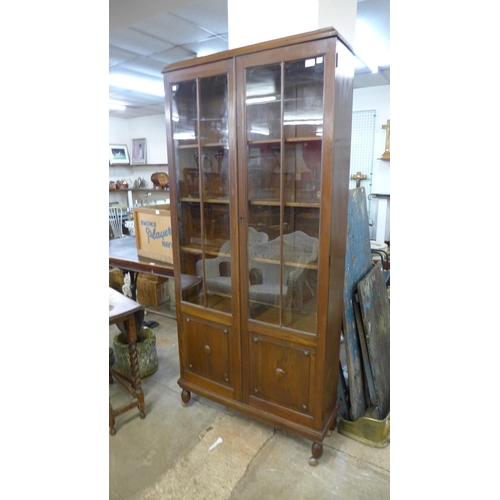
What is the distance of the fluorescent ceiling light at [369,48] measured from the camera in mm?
3002

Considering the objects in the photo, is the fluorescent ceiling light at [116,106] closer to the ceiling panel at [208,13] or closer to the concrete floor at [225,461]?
the ceiling panel at [208,13]

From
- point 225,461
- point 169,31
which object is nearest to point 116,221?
point 169,31

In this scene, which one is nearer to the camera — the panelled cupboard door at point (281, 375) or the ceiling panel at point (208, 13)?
the panelled cupboard door at point (281, 375)

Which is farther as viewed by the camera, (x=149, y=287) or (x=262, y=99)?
(x=149, y=287)

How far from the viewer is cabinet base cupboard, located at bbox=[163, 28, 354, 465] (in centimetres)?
152

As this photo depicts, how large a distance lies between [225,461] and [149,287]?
237 centimetres

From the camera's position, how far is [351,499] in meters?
1.56

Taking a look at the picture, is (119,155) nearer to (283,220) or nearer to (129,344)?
(129,344)

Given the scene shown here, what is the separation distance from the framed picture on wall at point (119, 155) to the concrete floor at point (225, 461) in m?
6.57

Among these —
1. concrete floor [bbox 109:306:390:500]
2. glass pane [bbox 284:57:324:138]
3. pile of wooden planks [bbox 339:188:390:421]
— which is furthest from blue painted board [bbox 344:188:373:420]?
glass pane [bbox 284:57:324:138]

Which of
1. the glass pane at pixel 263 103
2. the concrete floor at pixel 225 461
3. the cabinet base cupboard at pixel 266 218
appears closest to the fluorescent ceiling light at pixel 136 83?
the cabinet base cupboard at pixel 266 218

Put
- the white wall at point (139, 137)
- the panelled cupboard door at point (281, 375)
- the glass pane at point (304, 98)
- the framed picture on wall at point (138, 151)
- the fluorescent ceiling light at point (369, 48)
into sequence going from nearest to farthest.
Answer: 1. the glass pane at point (304, 98)
2. the panelled cupboard door at point (281, 375)
3. the fluorescent ceiling light at point (369, 48)
4. the white wall at point (139, 137)
5. the framed picture on wall at point (138, 151)

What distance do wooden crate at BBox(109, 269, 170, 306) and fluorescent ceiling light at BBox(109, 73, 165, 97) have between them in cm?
239

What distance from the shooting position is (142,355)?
2473mm
